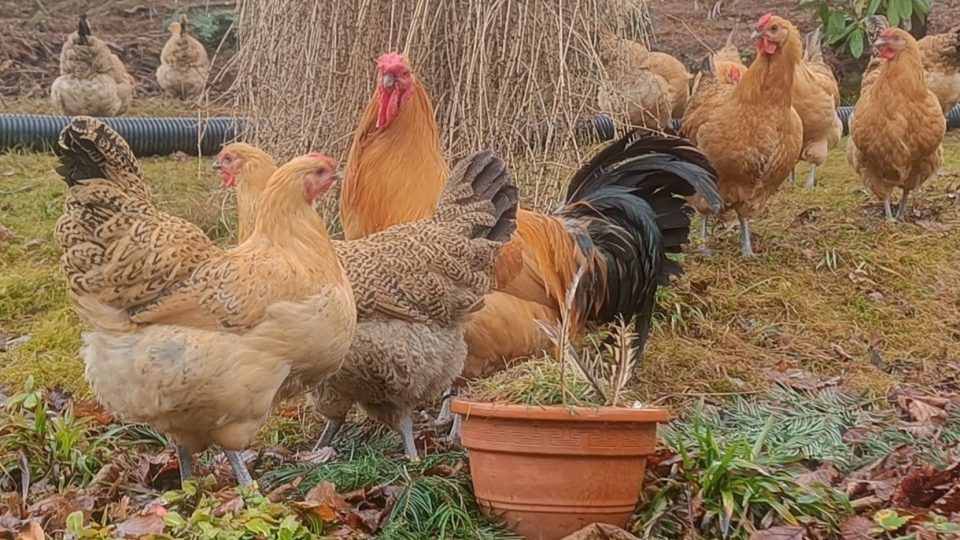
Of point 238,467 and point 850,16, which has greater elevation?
point 850,16

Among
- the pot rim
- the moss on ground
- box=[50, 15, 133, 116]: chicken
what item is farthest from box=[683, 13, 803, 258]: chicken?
box=[50, 15, 133, 116]: chicken

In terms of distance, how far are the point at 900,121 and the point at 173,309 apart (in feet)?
18.1

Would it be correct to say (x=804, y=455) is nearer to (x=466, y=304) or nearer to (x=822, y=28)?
(x=466, y=304)

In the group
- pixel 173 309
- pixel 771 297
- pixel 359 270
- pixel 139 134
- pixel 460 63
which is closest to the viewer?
pixel 173 309

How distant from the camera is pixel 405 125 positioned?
15.5ft

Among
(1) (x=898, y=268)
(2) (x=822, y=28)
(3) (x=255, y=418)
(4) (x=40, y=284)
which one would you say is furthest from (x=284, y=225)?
(2) (x=822, y=28)

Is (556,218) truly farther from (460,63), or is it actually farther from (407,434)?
(407,434)

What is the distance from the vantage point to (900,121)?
24.3 feet

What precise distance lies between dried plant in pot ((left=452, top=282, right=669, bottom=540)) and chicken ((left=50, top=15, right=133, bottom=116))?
795 cm

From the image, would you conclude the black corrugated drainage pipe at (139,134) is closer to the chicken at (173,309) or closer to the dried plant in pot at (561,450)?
the chicken at (173,309)

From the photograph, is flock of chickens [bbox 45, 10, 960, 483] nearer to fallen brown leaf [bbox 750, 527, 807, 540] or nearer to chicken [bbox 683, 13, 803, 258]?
chicken [bbox 683, 13, 803, 258]

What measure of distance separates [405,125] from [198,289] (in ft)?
5.06

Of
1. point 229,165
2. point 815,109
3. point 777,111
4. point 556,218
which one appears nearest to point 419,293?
point 556,218

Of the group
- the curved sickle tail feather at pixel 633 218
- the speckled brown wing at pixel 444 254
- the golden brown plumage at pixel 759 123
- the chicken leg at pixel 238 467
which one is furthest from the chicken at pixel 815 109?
the chicken leg at pixel 238 467
